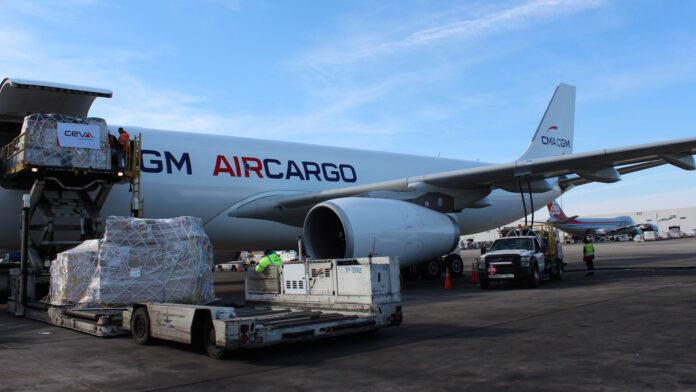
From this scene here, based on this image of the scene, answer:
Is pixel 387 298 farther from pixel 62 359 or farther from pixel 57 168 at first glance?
pixel 57 168

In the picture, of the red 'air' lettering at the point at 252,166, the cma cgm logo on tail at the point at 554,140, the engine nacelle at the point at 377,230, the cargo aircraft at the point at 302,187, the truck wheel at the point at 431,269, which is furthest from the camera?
the cma cgm logo on tail at the point at 554,140

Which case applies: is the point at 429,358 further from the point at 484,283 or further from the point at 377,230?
the point at 484,283

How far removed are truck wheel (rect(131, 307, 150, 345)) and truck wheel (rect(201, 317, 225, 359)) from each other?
989 millimetres

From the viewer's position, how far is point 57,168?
9.16 metres

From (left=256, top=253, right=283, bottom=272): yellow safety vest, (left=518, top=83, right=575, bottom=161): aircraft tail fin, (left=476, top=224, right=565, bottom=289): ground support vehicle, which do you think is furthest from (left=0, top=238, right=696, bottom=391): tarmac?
(left=518, top=83, right=575, bottom=161): aircraft tail fin

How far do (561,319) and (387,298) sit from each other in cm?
240

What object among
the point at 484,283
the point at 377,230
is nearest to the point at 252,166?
the point at 377,230

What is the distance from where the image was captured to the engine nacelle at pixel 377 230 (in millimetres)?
9961

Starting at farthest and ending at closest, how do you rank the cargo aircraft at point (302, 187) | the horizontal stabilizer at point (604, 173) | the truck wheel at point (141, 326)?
the horizontal stabilizer at point (604, 173), the cargo aircraft at point (302, 187), the truck wheel at point (141, 326)

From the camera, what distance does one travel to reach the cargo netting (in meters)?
7.21

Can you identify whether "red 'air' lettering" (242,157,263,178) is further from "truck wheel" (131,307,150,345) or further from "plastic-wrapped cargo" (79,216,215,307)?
"truck wheel" (131,307,150,345)

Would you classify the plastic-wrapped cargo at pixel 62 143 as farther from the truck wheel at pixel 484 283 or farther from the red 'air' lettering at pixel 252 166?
the truck wheel at pixel 484 283

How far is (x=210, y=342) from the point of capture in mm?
5367

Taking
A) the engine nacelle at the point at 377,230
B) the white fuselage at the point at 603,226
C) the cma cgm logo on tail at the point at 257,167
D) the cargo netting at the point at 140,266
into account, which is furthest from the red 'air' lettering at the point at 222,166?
the white fuselage at the point at 603,226
